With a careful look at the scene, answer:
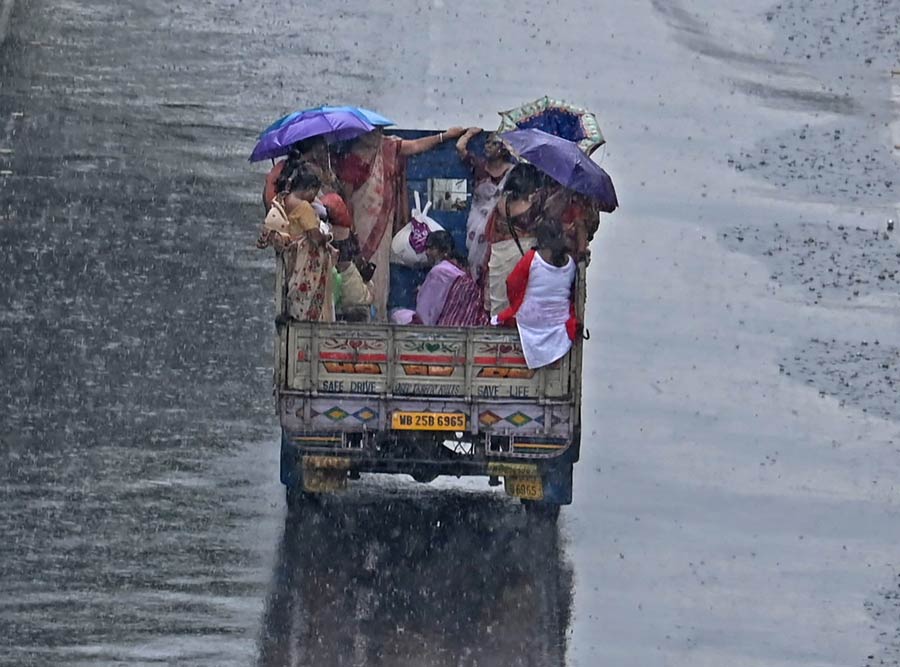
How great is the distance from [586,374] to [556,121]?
230cm

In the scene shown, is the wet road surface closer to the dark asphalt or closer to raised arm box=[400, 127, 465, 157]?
the dark asphalt

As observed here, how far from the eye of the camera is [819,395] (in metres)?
18.2

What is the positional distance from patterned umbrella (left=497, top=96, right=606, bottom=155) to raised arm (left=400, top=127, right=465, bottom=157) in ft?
1.25

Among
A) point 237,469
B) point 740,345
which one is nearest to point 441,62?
point 740,345

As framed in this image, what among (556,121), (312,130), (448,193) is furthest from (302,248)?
(556,121)

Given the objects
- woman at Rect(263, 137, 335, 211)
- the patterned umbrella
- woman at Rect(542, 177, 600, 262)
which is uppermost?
the patterned umbrella

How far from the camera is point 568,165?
15.5 meters

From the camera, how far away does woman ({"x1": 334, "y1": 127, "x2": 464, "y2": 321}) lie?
53.8ft

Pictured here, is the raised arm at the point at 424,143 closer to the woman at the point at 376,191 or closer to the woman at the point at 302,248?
the woman at the point at 376,191

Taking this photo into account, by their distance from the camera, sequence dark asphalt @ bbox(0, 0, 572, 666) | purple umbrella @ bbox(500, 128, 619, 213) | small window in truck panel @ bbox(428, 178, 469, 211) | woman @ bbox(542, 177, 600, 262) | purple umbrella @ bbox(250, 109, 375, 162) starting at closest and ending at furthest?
1. dark asphalt @ bbox(0, 0, 572, 666)
2. purple umbrella @ bbox(500, 128, 619, 213)
3. woman @ bbox(542, 177, 600, 262)
4. purple umbrella @ bbox(250, 109, 375, 162)
5. small window in truck panel @ bbox(428, 178, 469, 211)

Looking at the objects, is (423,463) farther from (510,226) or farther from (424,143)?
(424,143)

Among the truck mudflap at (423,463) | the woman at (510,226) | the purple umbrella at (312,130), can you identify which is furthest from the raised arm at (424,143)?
the truck mudflap at (423,463)

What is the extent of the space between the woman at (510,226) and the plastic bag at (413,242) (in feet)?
1.49

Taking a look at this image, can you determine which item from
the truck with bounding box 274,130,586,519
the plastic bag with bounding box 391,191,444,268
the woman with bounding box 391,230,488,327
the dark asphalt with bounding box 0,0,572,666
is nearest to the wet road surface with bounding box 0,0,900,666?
the dark asphalt with bounding box 0,0,572,666
